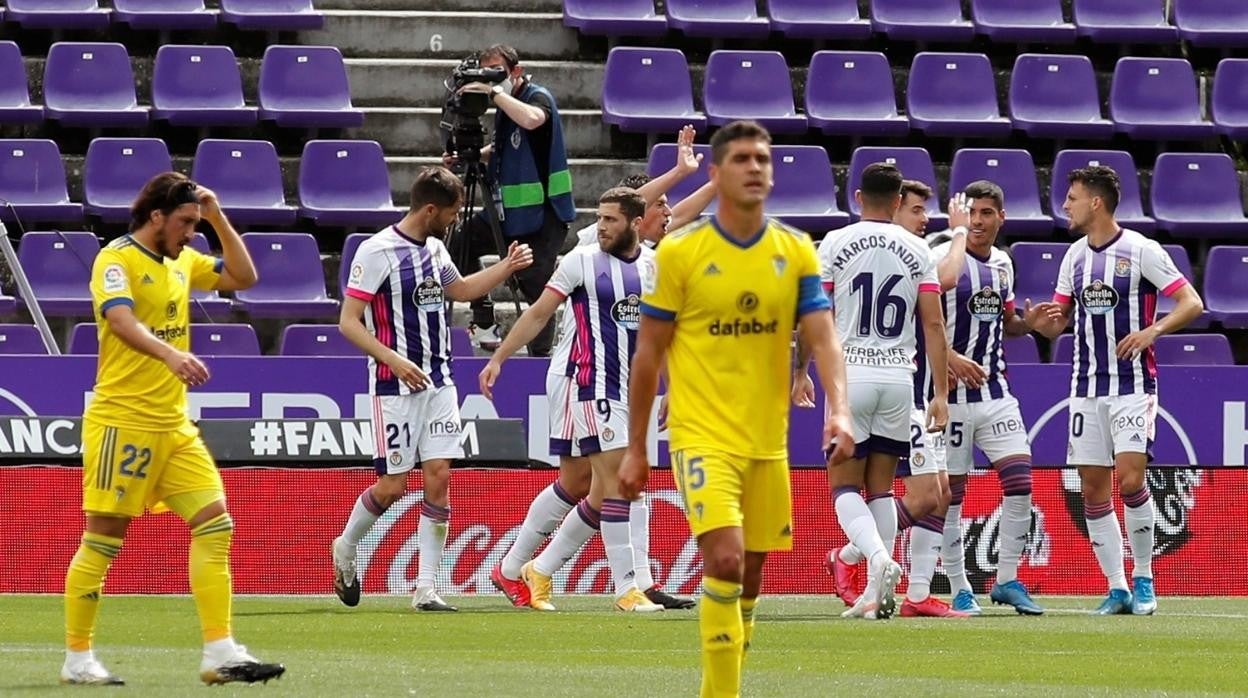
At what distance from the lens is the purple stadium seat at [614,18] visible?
19.3 meters

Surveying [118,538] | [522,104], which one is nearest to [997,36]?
[522,104]

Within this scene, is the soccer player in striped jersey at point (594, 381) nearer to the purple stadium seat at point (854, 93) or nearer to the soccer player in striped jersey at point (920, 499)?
the soccer player in striped jersey at point (920, 499)

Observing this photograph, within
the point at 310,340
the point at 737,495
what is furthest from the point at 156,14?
the point at 737,495

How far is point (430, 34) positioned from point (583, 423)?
27.4 feet

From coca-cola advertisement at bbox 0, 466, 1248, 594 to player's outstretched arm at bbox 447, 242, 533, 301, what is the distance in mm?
2186

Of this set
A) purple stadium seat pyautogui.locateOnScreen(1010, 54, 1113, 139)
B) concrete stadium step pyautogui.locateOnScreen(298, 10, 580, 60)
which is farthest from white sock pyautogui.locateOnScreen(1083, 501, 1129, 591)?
concrete stadium step pyautogui.locateOnScreen(298, 10, 580, 60)

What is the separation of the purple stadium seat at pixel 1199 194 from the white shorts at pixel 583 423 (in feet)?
28.1

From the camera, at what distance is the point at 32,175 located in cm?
1731

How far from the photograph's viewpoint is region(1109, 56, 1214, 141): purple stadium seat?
64.7ft

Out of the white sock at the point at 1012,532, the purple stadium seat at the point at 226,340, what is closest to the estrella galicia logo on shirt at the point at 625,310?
the white sock at the point at 1012,532

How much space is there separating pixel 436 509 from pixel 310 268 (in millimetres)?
5202

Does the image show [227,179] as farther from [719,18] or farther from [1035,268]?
[1035,268]

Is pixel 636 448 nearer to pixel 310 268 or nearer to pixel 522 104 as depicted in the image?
pixel 522 104

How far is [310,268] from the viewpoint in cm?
1691
